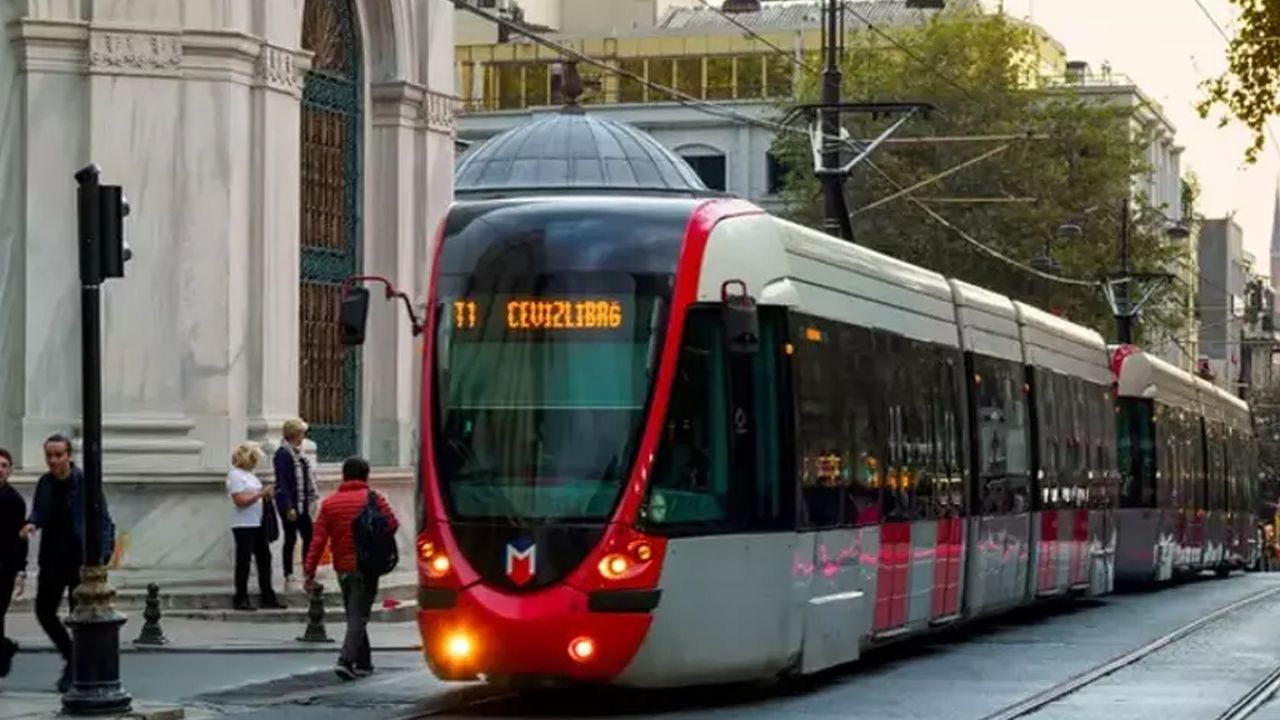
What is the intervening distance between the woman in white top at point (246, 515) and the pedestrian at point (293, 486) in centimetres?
17

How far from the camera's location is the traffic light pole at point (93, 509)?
57.9 ft

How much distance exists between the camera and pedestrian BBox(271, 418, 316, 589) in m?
27.2

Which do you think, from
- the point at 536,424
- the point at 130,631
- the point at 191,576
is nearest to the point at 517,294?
the point at 536,424

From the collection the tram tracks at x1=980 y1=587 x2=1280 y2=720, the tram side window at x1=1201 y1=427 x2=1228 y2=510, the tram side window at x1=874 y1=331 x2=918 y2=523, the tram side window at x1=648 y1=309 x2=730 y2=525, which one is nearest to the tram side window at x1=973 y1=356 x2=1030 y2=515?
the tram tracks at x1=980 y1=587 x2=1280 y2=720

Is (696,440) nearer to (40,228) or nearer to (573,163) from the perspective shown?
(40,228)

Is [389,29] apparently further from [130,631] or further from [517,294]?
[517,294]

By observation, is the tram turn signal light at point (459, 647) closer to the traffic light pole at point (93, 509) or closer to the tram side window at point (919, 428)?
the traffic light pole at point (93, 509)

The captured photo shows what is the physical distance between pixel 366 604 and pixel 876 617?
11.8 ft

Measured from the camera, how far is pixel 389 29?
32656 mm

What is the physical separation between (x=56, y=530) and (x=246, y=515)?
7.26 metres

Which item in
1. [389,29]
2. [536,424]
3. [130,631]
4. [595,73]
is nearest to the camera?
[536,424]

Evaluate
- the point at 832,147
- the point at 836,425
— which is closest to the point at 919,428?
the point at 836,425

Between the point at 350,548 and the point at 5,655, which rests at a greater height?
the point at 350,548

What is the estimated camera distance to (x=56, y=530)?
19844 mm
